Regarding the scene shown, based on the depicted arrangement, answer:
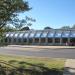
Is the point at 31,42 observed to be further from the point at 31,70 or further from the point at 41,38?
the point at 31,70

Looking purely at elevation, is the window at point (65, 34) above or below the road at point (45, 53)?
above

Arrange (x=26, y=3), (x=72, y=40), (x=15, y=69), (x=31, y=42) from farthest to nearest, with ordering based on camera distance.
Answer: (x=31, y=42) < (x=72, y=40) < (x=26, y=3) < (x=15, y=69)

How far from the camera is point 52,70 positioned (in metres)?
14.7

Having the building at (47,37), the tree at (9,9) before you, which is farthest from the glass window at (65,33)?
the tree at (9,9)

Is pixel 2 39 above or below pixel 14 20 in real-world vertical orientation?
below

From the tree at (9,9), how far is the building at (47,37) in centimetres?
4163

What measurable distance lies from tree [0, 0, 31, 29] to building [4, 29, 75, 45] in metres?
41.6

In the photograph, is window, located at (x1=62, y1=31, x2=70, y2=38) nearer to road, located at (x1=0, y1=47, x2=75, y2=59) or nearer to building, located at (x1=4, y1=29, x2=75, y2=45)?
building, located at (x1=4, y1=29, x2=75, y2=45)

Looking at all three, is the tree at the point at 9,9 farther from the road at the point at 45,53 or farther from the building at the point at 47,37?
the building at the point at 47,37

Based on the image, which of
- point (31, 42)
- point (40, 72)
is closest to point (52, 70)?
point (40, 72)

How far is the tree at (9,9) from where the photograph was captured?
52.9 ft

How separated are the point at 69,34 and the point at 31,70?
48.4 m

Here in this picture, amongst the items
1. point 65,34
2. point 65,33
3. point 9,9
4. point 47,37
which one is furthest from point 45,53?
point 47,37

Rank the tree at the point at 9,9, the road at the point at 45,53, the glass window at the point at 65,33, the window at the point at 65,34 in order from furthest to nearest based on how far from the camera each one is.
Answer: the glass window at the point at 65,33 → the window at the point at 65,34 → the road at the point at 45,53 → the tree at the point at 9,9
